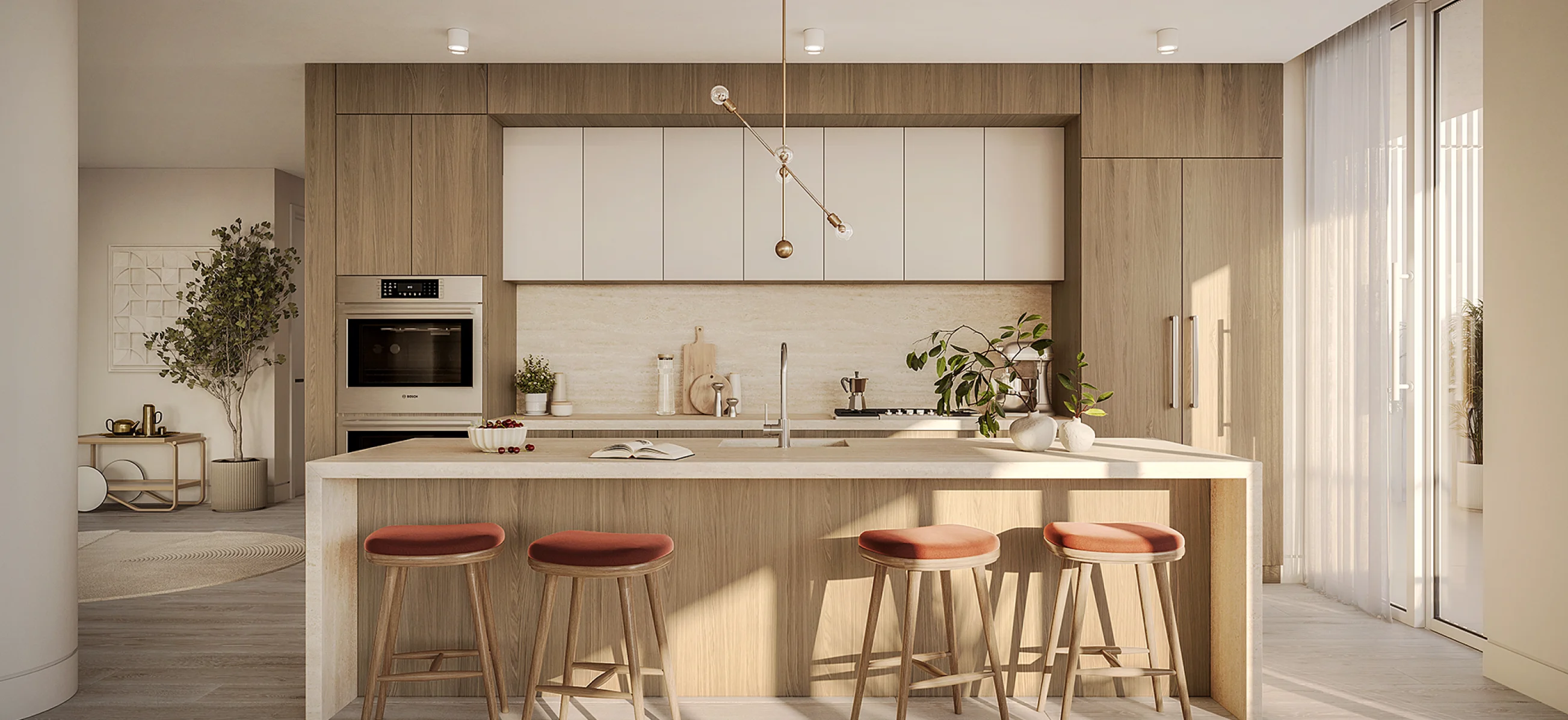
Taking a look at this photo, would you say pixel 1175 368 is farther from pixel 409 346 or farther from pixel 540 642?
pixel 409 346

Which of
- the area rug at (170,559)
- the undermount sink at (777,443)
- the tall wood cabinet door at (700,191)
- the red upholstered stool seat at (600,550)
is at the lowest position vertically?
the area rug at (170,559)

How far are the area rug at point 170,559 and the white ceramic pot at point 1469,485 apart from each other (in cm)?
560

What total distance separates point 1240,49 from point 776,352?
8.98 feet

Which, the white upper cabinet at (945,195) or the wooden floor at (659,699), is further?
the white upper cabinet at (945,195)

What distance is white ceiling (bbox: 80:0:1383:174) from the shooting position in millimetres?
3701

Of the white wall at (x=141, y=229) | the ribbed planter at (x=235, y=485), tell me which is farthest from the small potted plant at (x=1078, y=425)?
the white wall at (x=141, y=229)

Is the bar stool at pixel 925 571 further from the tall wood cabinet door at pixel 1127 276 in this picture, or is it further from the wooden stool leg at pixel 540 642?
the tall wood cabinet door at pixel 1127 276

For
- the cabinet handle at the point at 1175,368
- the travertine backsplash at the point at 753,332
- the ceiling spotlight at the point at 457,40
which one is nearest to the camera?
the ceiling spotlight at the point at 457,40

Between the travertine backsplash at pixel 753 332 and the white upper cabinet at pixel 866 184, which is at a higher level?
the white upper cabinet at pixel 866 184

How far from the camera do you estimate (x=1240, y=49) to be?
13.8 feet

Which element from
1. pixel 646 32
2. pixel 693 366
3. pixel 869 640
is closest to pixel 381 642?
pixel 869 640

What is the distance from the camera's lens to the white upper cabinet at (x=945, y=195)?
468 centimetres

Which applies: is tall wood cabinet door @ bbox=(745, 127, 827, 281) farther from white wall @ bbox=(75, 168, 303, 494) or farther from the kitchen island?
white wall @ bbox=(75, 168, 303, 494)
